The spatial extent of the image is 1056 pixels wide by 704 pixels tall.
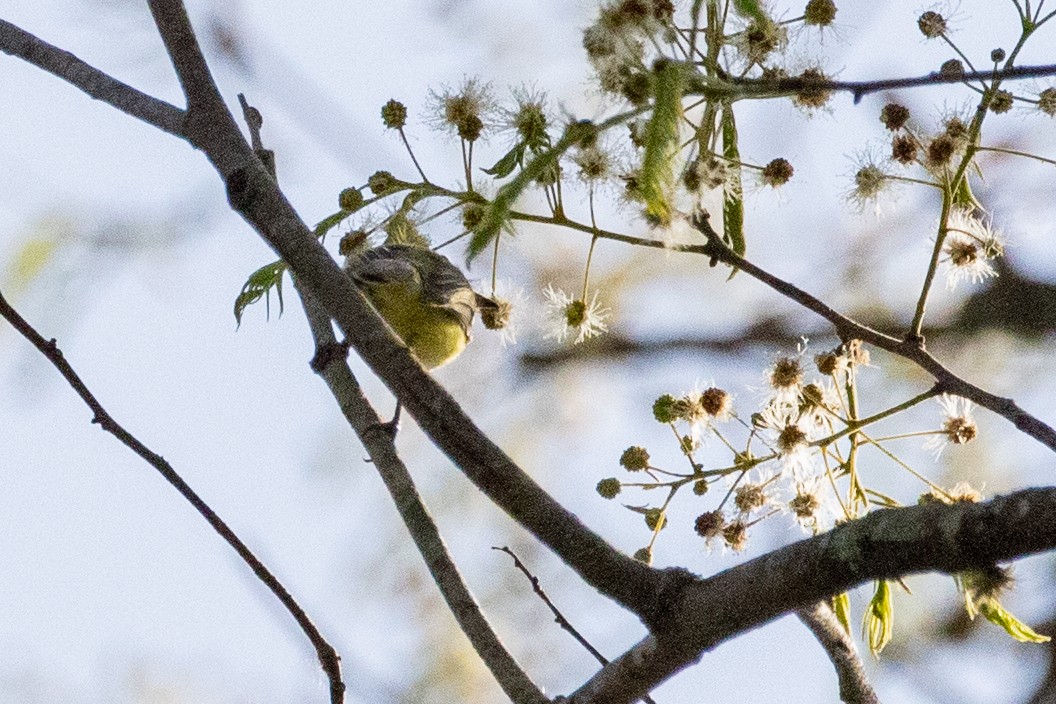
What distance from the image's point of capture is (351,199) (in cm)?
294

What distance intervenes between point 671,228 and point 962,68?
0.72 metres

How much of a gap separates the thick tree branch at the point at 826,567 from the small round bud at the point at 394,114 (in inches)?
60.2

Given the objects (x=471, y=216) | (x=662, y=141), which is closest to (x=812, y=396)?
(x=471, y=216)

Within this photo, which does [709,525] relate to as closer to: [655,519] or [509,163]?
[655,519]

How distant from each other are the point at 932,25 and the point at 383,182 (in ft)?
3.86

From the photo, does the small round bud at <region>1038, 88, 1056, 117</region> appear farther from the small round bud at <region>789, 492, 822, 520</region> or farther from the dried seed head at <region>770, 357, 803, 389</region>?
the small round bud at <region>789, 492, 822, 520</region>

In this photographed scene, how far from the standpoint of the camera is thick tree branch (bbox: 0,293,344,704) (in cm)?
232

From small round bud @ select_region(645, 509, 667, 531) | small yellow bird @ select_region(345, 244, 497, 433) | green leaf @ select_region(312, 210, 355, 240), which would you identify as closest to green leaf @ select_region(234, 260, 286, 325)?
green leaf @ select_region(312, 210, 355, 240)

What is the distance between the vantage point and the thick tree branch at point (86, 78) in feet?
8.77

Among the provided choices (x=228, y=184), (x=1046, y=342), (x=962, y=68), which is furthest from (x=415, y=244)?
(x=1046, y=342)

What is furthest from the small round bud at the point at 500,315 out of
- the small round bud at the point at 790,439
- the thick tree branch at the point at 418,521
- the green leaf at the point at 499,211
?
the green leaf at the point at 499,211

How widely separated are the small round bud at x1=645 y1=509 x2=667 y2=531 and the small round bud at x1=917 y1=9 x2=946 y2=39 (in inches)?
43.5

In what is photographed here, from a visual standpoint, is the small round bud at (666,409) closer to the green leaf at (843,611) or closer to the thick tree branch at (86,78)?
the green leaf at (843,611)

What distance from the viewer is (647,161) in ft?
5.52
